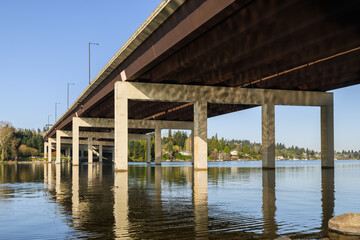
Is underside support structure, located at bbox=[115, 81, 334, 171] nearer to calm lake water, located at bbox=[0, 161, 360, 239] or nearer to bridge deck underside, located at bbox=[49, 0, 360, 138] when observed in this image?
bridge deck underside, located at bbox=[49, 0, 360, 138]

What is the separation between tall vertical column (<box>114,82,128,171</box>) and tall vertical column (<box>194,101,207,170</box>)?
25.7 ft

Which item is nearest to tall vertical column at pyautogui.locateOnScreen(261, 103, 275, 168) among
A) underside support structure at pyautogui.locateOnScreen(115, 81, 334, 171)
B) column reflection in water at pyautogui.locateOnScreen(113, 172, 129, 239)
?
underside support structure at pyautogui.locateOnScreen(115, 81, 334, 171)

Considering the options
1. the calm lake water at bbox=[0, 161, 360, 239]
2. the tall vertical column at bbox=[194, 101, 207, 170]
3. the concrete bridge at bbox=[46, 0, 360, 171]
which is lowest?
the calm lake water at bbox=[0, 161, 360, 239]

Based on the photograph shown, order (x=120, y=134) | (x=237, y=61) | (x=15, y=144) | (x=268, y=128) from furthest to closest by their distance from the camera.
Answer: (x=15, y=144) → (x=268, y=128) → (x=120, y=134) → (x=237, y=61)

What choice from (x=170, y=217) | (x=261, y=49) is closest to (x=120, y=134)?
(x=261, y=49)

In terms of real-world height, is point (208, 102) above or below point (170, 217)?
above

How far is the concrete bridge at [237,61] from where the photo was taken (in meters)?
25.5

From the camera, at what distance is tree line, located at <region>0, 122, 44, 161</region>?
148375mm

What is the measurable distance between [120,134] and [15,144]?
130 metres

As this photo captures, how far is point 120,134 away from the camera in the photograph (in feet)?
144

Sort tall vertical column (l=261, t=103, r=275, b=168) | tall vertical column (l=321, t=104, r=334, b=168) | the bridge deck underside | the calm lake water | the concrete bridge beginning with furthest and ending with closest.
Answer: tall vertical column (l=321, t=104, r=334, b=168) → tall vertical column (l=261, t=103, r=275, b=168) → the concrete bridge → the bridge deck underside → the calm lake water

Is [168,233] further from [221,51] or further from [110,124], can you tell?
[110,124]

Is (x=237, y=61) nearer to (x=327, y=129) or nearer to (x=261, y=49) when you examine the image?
(x=261, y=49)

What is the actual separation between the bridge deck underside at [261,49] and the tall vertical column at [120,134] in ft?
8.04
